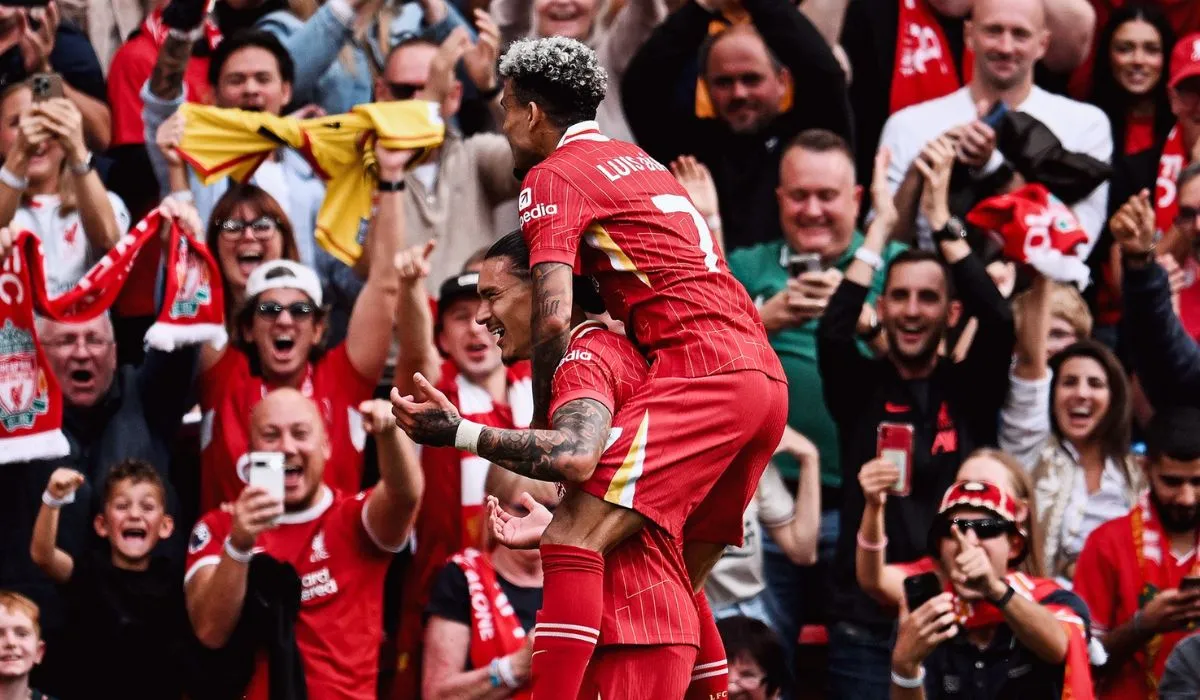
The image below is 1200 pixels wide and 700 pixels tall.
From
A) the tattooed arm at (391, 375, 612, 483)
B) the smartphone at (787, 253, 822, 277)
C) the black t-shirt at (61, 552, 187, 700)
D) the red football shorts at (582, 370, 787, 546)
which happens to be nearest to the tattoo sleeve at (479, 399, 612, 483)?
the tattooed arm at (391, 375, 612, 483)

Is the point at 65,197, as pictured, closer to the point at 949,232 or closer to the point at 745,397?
the point at 949,232

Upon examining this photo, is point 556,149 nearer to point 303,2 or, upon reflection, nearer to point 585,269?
point 585,269

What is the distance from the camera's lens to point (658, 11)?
11.1 m

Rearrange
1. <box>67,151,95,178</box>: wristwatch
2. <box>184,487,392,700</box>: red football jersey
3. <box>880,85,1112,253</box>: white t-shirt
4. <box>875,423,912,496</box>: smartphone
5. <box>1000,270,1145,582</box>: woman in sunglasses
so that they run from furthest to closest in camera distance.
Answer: <box>880,85,1112,253</box>: white t-shirt → <box>67,151,95,178</box>: wristwatch → <box>1000,270,1145,582</box>: woman in sunglasses → <box>875,423,912,496</box>: smartphone → <box>184,487,392,700</box>: red football jersey

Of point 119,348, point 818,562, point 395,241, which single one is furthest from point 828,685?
point 119,348

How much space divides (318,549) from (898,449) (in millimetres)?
2477

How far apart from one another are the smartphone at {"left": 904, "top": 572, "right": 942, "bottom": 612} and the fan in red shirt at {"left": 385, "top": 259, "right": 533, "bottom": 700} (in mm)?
1801

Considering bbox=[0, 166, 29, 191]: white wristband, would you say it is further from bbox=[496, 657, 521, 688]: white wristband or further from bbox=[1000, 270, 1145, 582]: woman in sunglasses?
bbox=[1000, 270, 1145, 582]: woman in sunglasses

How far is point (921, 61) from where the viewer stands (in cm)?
1104

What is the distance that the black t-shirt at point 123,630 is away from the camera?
27.0 ft

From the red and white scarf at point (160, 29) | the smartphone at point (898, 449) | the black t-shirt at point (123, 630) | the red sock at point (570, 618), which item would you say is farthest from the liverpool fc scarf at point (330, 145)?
the red sock at point (570, 618)

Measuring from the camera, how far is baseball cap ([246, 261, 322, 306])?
917 centimetres

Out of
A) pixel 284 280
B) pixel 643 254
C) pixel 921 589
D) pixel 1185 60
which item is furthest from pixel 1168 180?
pixel 643 254

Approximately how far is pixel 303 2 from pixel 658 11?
1.95 metres
